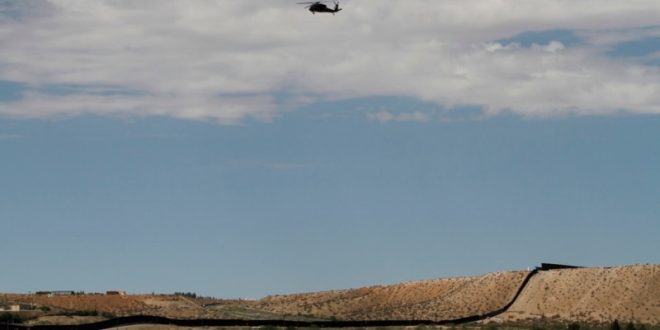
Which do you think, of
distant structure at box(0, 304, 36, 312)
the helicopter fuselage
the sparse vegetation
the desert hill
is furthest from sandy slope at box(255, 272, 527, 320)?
the helicopter fuselage

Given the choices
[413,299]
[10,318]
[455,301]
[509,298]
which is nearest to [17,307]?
[10,318]

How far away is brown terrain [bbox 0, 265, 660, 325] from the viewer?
13525 centimetres

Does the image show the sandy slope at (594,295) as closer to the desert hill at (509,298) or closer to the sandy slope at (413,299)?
the desert hill at (509,298)

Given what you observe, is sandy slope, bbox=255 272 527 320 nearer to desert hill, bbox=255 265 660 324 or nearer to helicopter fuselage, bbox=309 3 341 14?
desert hill, bbox=255 265 660 324

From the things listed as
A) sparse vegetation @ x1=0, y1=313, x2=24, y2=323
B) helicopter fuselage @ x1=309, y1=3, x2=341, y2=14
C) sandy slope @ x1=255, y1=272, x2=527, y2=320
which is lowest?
sandy slope @ x1=255, y1=272, x2=527, y2=320

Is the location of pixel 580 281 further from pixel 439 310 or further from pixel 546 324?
pixel 546 324

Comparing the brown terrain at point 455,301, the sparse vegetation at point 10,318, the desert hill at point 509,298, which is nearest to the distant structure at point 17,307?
the brown terrain at point 455,301

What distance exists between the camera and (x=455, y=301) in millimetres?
149625

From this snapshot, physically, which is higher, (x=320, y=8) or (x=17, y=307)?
(x=320, y=8)

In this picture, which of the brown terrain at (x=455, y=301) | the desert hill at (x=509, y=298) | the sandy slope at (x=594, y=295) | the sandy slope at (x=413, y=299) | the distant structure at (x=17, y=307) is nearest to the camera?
the distant structure at (x=17, y=307)

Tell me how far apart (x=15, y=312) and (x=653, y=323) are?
56121mm

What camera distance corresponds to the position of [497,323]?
126m

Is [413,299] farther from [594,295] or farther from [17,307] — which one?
[17,307]

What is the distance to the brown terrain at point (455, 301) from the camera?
135250 millimetres
